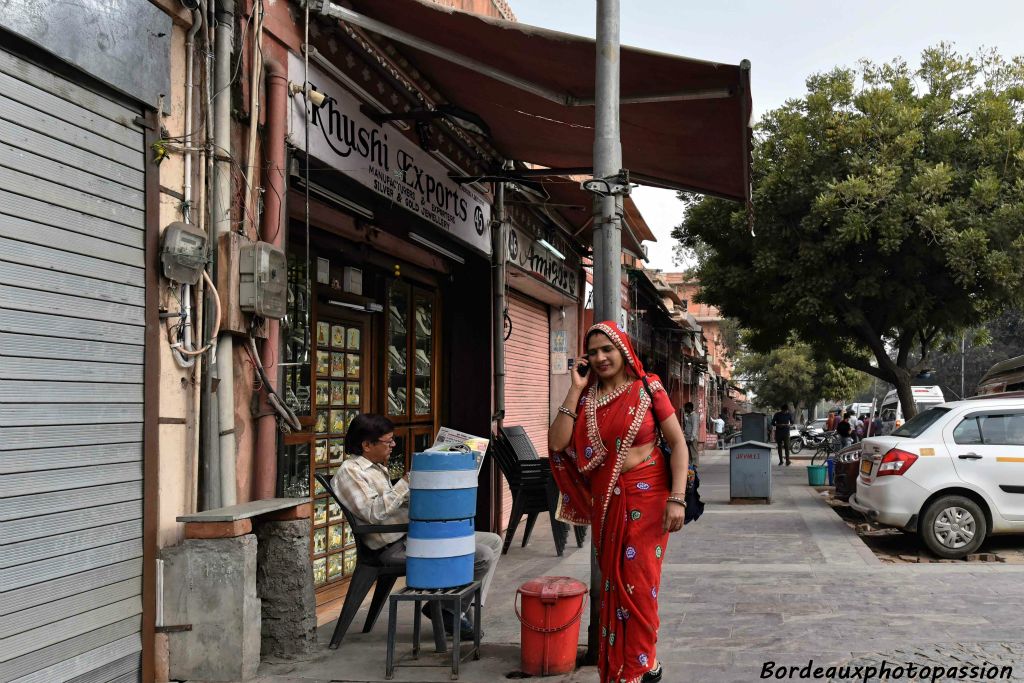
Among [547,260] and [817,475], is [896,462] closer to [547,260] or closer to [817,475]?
[547,260]

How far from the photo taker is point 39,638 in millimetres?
3701

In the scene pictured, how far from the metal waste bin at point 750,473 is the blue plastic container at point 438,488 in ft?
33.6

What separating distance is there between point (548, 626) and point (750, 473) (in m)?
10.2

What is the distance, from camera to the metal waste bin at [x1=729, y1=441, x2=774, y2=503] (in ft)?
46.9

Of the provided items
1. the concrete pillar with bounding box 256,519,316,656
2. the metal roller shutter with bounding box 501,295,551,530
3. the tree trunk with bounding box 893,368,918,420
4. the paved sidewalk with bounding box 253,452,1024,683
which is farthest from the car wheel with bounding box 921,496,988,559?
the tree trunk with bounding box 893,368,918,420

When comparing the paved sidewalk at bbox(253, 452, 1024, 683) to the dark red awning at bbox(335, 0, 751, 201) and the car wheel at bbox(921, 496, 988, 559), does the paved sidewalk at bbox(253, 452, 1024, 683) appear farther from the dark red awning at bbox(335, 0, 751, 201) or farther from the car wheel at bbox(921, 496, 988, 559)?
the dark red awning at bbox(335, 0, 751, 201)

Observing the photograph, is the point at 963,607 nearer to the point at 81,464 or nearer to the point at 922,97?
the point at 81,464

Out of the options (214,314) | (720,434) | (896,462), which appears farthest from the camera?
(720,434)

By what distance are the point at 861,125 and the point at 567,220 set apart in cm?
712

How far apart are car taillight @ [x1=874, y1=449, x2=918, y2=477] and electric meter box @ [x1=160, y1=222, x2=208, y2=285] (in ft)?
24.8

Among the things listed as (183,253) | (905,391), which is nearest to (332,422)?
(183,253)

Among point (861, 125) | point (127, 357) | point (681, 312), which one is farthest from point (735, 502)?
point (681, 312)

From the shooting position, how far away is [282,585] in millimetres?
4922

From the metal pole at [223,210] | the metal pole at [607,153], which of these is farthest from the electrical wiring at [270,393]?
the metal pole at [607,153]
